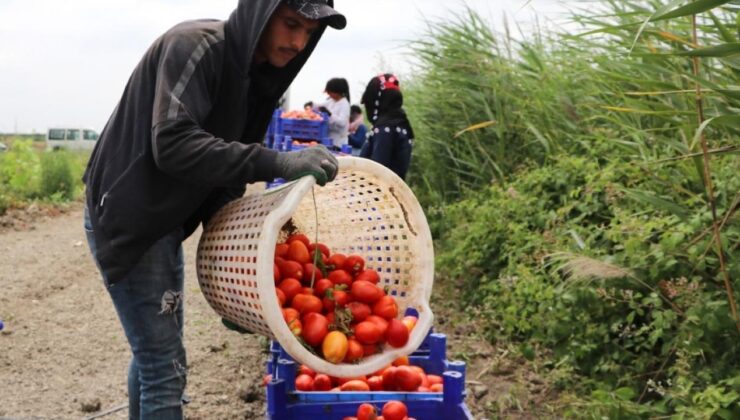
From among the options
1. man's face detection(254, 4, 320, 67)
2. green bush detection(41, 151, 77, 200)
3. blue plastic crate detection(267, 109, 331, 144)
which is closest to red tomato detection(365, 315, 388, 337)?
man's face detection(254, 4, 320, 67)

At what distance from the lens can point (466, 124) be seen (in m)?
7.34

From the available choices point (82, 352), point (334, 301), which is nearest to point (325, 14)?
point (334, 301)

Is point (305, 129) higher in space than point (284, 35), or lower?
lower

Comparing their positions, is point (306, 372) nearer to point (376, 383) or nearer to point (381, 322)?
point (376, 383)

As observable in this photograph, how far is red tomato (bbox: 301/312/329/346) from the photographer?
2283mm

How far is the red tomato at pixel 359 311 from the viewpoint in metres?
2.43

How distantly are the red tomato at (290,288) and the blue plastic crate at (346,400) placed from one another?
313 millimetres

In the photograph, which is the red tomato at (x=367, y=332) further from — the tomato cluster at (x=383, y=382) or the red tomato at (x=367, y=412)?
the tomato cluster at (x=383, y=382)

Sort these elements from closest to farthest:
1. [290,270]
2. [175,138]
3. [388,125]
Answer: [175,138] → [290,270] → [388,125]

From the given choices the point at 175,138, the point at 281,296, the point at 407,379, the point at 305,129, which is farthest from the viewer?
the point at 305,129

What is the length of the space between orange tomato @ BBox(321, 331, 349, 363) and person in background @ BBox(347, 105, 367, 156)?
7.60 m

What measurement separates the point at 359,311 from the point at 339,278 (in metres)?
0.17

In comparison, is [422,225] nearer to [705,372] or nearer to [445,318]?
[705,372]

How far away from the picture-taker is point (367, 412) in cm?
245
